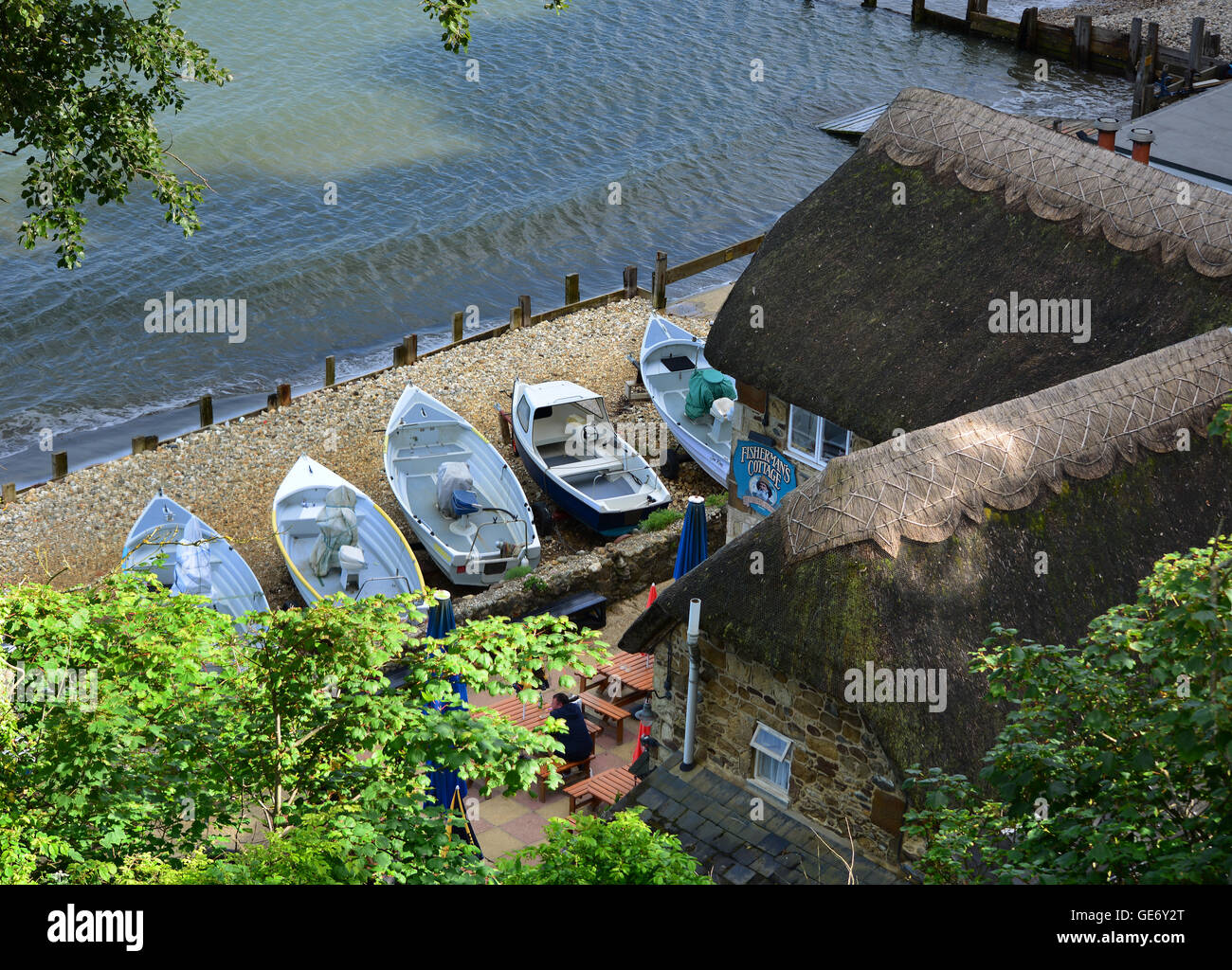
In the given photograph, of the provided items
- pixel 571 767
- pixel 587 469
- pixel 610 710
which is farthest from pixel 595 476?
pixel 571 767

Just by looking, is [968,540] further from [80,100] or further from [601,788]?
[80,100]

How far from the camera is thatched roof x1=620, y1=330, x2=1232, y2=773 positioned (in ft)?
31.0

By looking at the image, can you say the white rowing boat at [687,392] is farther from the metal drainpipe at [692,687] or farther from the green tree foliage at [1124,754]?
the green tree foliage at [1124,754]

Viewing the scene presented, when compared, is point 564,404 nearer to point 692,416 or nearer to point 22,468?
point 692,416

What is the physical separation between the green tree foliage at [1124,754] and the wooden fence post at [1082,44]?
44552mm

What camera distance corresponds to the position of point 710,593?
407 inches

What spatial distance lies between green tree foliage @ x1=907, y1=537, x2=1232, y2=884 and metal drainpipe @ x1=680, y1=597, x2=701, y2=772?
3764mm

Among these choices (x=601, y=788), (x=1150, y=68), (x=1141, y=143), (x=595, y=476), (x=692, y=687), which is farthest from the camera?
(x=1150, y=68)

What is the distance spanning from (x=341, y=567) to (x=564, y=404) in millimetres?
5495

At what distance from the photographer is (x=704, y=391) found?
22.4 metres

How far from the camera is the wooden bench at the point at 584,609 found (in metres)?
17.5

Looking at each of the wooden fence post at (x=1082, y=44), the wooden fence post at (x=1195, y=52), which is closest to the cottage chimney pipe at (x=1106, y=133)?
the wooden fence post at (x=1195, y=52)

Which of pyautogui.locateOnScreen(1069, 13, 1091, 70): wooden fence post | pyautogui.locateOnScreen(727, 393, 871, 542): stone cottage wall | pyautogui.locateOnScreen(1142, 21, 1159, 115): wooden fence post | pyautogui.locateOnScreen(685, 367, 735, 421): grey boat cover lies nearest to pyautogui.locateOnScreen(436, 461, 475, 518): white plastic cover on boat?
pyautogui.locateOnScreen(685, 367, 735, 421): grey boat cover

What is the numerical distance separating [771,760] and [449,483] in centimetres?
1064
